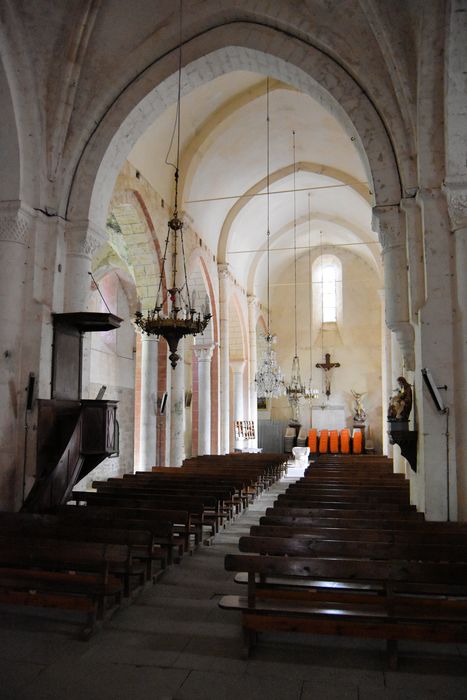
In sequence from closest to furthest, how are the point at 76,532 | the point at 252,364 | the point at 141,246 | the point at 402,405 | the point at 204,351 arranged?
the point at 76,532
the point at 402,405
the point at 141,246
the point at 204,351
the point at 252,364

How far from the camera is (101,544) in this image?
425 centimetres

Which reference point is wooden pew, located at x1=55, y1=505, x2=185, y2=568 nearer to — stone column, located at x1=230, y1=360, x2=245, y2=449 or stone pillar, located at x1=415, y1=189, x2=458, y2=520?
stone pillar, located at x1=415, y1=189, x2=458, y2=520

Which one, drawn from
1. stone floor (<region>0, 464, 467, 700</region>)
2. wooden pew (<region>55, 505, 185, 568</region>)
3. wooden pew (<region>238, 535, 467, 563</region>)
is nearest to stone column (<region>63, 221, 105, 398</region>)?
wooden pew (<region>55, 505, 185, 568</region>)

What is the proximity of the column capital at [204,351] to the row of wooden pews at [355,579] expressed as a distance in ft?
41.4

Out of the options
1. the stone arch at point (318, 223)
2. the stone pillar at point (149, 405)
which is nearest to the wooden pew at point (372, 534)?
the stone pillar at point (149, 405)

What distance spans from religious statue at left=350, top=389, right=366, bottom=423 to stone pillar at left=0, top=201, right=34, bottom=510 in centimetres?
2064

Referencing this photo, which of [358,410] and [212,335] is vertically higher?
[212,335]

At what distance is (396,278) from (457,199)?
4.47 ft

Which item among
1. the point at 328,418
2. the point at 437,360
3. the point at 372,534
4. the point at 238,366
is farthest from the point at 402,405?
the point at 328,418

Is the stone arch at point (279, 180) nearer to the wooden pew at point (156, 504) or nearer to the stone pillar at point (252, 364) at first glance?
the stone pillar at point (252, 364)

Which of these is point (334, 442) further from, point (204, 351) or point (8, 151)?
point (8, 151)

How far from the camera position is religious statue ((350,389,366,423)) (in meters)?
26.3

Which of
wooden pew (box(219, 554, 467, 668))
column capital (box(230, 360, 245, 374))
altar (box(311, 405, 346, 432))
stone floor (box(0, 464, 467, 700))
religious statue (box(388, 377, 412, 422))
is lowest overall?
stone floor (box(0, 464, 467, 700))

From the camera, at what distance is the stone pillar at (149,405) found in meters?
13.8
